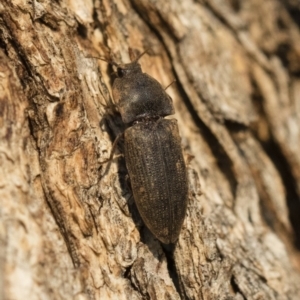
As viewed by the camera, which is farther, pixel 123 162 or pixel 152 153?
pixel 123 162

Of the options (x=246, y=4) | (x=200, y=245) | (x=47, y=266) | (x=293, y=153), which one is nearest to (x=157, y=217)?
(x=200, y=245)

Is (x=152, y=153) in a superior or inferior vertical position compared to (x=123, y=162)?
superior

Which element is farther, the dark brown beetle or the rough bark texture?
the dark brown beetle

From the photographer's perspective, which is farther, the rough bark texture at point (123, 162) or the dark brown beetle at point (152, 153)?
the dark brown beetle at point (152, 153)
